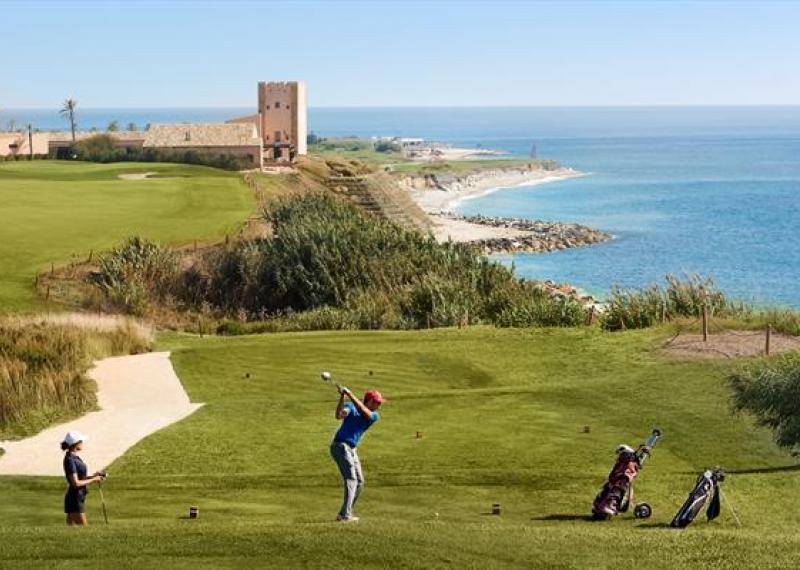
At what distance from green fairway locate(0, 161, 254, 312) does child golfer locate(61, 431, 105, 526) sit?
22759 mm

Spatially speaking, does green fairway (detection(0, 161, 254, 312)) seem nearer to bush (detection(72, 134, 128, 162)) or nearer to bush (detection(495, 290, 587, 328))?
bush (detection(495, 290, 587, 328))

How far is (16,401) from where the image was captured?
71.5 ft

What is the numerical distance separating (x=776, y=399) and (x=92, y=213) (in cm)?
4121

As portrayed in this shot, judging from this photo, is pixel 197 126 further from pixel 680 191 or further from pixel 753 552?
pixel 753 552

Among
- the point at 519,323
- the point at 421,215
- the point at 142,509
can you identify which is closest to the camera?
the point at 142,509

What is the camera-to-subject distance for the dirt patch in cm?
2541

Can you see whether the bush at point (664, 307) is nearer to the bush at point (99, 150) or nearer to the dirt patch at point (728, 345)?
the dirt patch at point (728, 345)

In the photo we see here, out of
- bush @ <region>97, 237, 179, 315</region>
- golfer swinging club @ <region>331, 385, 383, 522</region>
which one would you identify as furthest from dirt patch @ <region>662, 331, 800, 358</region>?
bush @ <region>97, 237, 179, 315</region>

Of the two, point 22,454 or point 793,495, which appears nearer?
point 793,495

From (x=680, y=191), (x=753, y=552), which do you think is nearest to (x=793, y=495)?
(x=753, y=552)

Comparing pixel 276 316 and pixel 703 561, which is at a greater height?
pixel 703 561

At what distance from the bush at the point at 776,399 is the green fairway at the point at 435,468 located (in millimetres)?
282

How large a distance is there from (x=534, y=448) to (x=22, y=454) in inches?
314

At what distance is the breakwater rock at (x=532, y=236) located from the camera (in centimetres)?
8988
